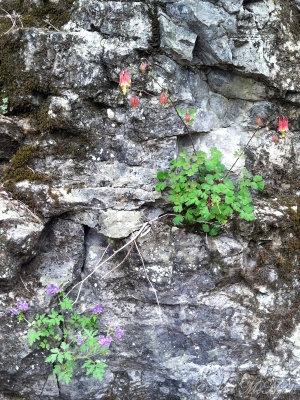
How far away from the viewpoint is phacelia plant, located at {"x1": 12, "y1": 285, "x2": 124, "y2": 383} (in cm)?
302

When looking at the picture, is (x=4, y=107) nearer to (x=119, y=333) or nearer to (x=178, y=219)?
(x=178, y=219)

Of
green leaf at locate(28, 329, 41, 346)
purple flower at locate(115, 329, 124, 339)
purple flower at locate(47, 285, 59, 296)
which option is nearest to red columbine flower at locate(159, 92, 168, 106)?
purple flower at locate(47, 285, 59, 296)

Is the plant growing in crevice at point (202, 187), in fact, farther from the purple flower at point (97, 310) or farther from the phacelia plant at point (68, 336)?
the phacelia plant at point (68, 336)

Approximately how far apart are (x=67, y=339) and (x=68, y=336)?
3cm

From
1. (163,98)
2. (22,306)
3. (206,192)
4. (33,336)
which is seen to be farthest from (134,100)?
(33,336)

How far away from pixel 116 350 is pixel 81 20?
2967mm

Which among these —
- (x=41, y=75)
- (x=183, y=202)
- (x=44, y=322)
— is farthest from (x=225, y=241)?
(x=41, y=75)

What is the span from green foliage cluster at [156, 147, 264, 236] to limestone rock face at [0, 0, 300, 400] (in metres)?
0.15

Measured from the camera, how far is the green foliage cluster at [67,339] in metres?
3.01

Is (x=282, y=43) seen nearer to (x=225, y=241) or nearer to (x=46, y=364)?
(x=225, y=241)

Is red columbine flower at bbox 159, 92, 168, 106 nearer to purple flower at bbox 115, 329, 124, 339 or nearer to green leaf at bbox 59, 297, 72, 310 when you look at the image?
green leaf at bbox 59, 297, 72, 310

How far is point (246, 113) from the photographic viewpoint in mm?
3459

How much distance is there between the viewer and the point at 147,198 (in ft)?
10.7

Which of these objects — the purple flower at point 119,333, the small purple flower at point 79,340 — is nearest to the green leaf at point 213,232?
the purple flower at point 119,333
